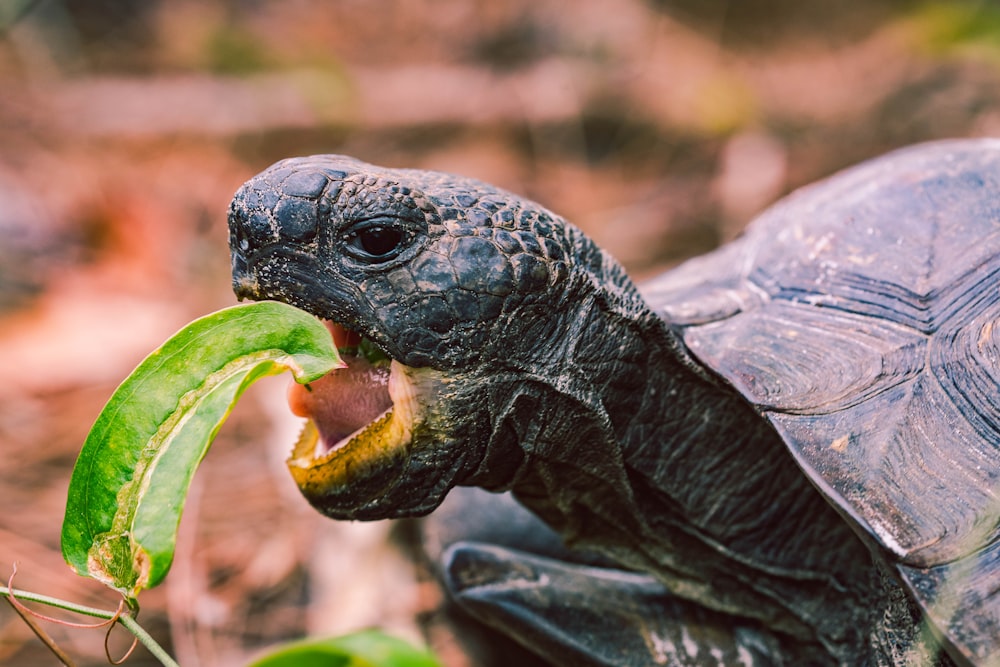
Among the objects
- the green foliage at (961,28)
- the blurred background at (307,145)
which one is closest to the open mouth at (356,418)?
the blurred background at (307,145)

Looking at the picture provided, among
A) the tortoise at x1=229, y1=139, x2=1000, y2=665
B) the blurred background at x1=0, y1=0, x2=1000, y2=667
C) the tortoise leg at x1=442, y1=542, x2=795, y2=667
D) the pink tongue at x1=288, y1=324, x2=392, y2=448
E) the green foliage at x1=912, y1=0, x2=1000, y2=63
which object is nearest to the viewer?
the tortoise at x1=229, y1=139, x2=1000, y2=665

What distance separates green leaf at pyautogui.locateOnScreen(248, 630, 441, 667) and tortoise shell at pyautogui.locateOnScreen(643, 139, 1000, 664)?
0.76 meters

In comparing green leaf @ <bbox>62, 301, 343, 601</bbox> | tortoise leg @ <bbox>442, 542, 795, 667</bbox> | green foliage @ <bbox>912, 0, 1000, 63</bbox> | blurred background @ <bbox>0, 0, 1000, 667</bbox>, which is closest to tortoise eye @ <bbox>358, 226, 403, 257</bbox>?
green leaf @ <bbox>62, 301, 343, 601</bbox>

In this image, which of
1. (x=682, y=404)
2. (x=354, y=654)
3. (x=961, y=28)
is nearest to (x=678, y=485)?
(x=682, y=404)

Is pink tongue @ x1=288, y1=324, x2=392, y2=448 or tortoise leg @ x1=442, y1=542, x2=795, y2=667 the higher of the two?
pink tongue @ x1=288, y1=324, x2=392, y2=448

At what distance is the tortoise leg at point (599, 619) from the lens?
199cm

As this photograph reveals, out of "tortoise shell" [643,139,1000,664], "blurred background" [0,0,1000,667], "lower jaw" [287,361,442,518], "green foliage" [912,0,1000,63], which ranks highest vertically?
"green foliage" [912,0,1000,63]

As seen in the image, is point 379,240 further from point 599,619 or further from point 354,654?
point 599,619

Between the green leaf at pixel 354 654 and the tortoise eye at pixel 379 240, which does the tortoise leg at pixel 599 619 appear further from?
the tortoise eye at pixel 379 240

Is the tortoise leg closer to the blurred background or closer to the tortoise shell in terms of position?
the blurred background

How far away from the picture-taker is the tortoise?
5.21ft

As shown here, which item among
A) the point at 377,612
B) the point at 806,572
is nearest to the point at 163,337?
the point at 377,612

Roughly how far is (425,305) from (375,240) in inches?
5.8

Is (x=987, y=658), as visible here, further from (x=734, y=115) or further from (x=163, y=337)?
(x=734, y=115)
